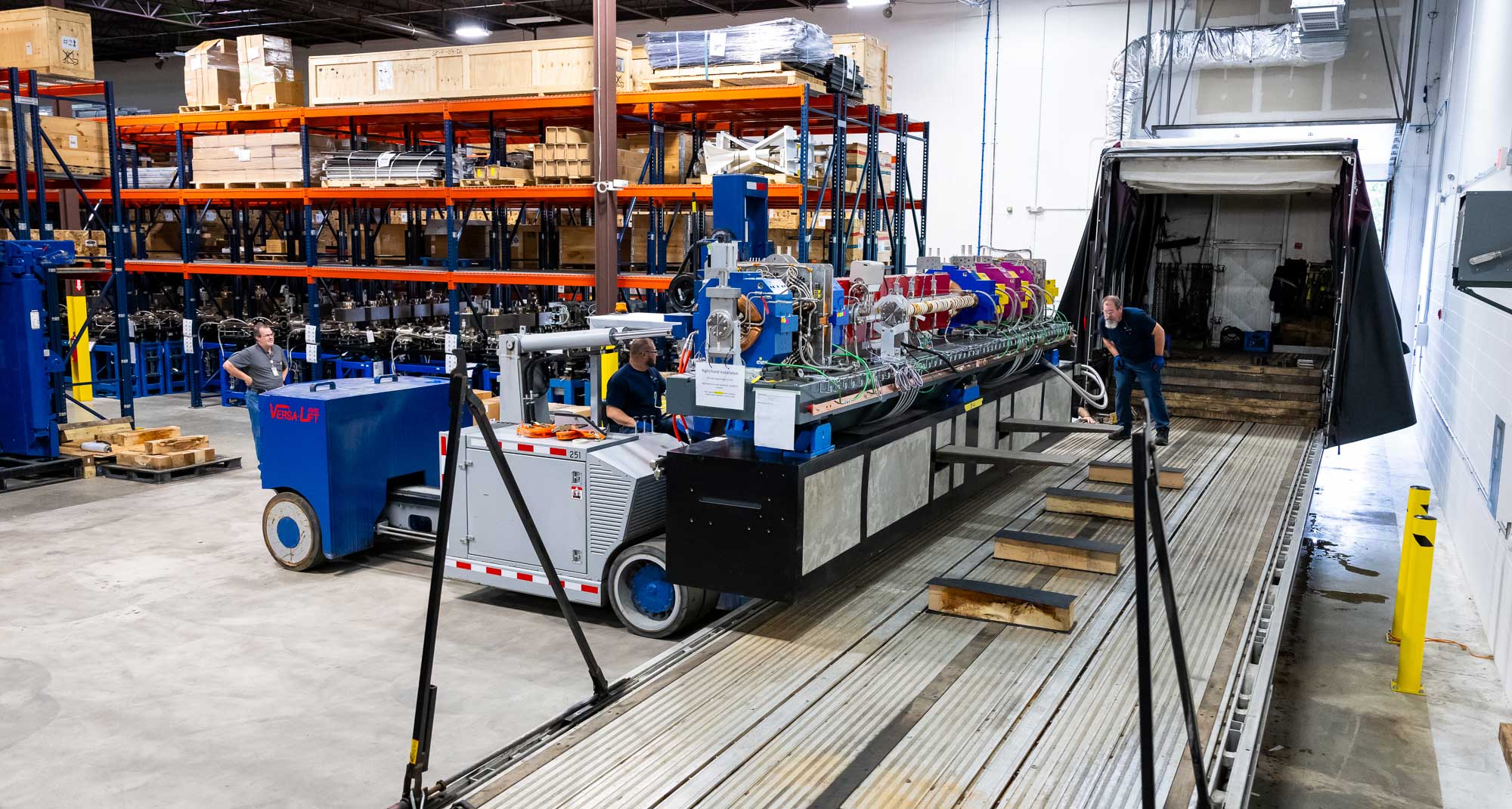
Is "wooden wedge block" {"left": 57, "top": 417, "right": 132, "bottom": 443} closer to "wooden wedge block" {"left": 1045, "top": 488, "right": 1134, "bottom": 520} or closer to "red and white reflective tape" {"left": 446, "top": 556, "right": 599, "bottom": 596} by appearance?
"red and white reflective tape" {"left": 446, "top": 556, "right": 599, "bottom": 596}

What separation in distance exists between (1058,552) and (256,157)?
12.5 meters

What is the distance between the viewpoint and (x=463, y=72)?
12719 mm

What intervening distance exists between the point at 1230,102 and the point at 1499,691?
40.6 ft

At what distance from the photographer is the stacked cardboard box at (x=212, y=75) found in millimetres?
14625

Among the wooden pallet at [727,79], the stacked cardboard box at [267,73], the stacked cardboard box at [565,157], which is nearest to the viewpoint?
the wooden pallet at [727,79]

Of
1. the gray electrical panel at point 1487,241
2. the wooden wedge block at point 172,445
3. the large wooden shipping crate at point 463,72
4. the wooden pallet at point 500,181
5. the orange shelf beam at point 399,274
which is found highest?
the large wooden shipping crate at point 463,72

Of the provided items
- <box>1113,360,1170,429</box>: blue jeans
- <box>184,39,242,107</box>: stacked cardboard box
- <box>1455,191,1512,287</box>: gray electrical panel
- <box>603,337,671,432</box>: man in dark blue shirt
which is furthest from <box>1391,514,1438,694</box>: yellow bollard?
Answer: <box>184,39,242,107</box>: stacked cardboard box

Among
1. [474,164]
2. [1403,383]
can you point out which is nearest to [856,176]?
[474,164]

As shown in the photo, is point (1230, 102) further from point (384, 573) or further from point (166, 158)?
point (166, 158)

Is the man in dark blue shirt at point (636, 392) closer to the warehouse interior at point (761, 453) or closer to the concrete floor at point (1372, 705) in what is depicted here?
the warehouse interior at point (761, 453)

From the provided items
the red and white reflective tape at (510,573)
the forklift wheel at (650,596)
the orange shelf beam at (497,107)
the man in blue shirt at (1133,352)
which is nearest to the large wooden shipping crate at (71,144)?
the orange shelf beam at (497,107)

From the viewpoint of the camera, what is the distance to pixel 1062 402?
995 cm

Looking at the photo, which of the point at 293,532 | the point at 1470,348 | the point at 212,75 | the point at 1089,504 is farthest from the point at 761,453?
the point at 212,75

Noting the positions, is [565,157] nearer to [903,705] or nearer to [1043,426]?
[1043,426]
